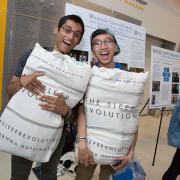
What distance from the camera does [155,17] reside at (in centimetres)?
407

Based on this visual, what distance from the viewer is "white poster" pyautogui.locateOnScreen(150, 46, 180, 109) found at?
2092 mm

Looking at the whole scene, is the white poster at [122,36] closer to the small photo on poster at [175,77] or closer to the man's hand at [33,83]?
the small photo on poster at [175,77]

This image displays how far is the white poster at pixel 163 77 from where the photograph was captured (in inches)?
82.4

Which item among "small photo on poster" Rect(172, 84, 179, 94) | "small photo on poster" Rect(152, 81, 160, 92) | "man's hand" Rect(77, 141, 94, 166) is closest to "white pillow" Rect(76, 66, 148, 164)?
"man's hand" Rect(77, 141, 94, 166)

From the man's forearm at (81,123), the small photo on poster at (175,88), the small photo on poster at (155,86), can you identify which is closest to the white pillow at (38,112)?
the man's forearm at (81,123)

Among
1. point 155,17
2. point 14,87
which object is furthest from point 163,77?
point 155,17

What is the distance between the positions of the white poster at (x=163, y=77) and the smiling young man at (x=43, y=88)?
1.47 m

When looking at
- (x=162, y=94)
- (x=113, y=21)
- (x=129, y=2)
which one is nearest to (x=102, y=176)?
(x=162, y=94)

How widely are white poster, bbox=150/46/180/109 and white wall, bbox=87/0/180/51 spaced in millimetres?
1716

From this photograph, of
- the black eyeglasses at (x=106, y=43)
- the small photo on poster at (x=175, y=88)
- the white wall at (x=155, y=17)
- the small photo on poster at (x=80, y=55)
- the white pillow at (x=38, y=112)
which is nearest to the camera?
the white pillow at (x=38, y=112)

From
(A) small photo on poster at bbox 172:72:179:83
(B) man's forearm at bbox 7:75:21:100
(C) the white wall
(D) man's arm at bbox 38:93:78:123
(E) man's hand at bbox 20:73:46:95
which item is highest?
(C) the white wall

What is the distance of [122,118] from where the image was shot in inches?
32.7

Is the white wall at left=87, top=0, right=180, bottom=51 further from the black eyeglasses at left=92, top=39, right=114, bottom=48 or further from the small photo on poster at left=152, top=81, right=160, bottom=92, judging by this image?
the black eyeglasses at left=92, top=39, right=114, bottom=48

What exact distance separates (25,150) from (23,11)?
206 centimetres
